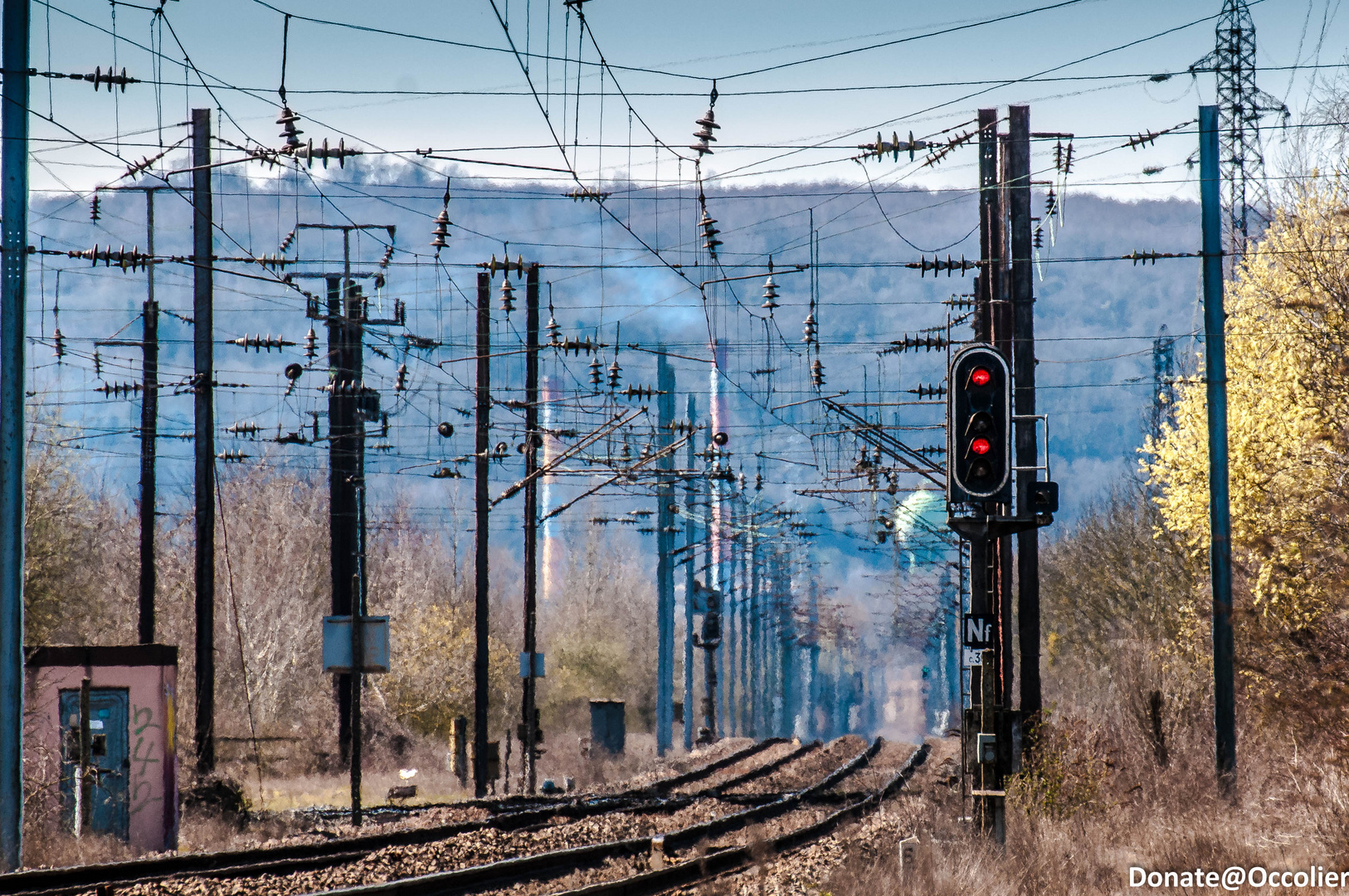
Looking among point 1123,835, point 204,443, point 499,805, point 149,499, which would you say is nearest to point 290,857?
point 499,805

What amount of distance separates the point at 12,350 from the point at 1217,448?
1646cm

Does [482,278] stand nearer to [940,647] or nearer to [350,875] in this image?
[350,875]

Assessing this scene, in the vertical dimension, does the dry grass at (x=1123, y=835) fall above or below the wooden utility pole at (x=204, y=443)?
below

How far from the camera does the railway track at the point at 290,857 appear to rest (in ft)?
48.2

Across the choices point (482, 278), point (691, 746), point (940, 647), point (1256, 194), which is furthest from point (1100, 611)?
point (940, 647)

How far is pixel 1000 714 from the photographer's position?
1463cm

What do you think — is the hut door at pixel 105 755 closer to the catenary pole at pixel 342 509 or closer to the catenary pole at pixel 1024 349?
the catenary pole at pixel 1024 349

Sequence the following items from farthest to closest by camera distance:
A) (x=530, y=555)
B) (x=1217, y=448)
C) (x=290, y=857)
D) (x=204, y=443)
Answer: (x=530, y=555), (x=204, y=443), (x=1217, y=448), (x=290, y=857)

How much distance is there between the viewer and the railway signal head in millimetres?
13414

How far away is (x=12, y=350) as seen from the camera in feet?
55.0

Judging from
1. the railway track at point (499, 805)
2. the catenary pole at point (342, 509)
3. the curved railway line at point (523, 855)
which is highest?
the catenary pole at point (342, 509)

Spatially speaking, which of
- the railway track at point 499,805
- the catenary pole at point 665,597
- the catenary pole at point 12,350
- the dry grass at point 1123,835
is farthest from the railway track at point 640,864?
the catenary pole at point 665,597

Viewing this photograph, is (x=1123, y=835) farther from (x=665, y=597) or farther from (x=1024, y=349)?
(x=665, y=597)

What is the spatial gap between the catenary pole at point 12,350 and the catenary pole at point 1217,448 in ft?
51.7
